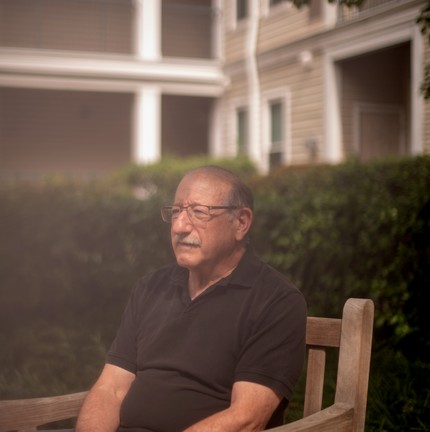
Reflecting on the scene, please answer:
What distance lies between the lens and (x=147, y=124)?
17.7 meters

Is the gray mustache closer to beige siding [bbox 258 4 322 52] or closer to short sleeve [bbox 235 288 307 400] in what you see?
short sleeve [bbox 235 288 307 400]

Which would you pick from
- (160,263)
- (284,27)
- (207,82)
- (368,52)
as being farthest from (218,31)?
(160,263)

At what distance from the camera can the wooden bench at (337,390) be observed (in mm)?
2285

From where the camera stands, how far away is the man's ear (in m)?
2.41

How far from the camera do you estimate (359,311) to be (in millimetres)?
2285

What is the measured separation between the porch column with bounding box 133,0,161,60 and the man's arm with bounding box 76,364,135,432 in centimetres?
1552

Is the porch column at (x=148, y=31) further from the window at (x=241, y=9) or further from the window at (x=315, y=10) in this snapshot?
the window at (x=315, y=10)

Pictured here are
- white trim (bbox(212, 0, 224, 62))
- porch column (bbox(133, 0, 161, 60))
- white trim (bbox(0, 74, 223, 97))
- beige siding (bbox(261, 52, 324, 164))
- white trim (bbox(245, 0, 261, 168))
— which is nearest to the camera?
beige siding (bbox(261, 52, 324, 164))

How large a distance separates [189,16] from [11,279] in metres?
13.2

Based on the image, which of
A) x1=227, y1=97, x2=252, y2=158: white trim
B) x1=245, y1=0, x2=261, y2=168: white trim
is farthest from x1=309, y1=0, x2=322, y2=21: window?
x1=227, y1=97, x2=252, y2=158: white trim

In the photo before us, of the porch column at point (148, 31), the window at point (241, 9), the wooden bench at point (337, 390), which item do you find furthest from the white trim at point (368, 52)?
the wooden bench at point (337, 390)

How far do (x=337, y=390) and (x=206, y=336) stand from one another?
15.2 inches

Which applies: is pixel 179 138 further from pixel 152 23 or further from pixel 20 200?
pixel 20 200

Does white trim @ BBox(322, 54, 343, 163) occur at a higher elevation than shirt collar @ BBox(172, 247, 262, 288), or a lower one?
higher
